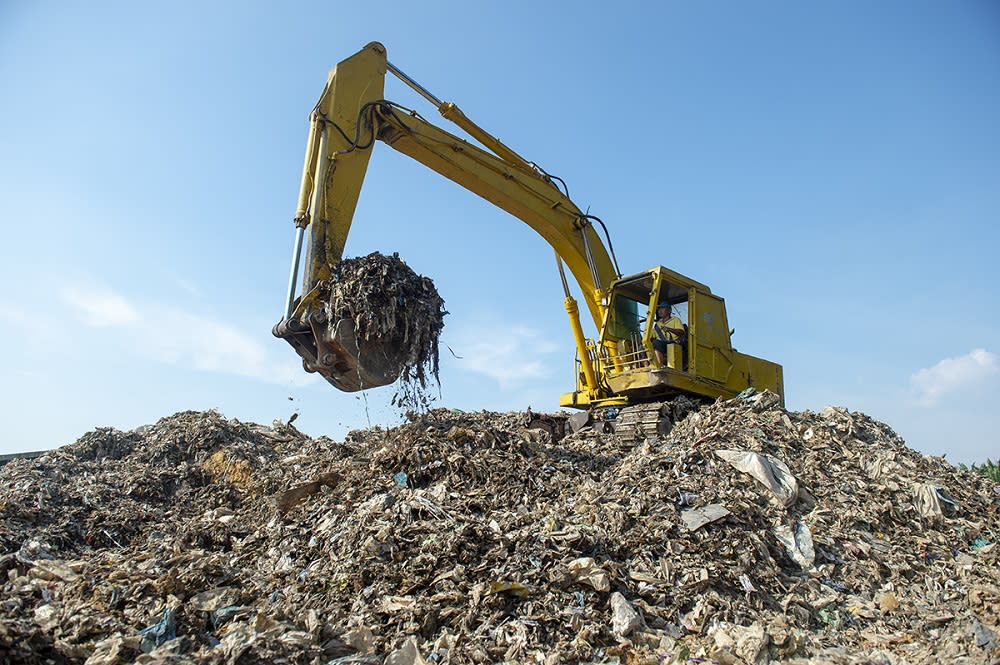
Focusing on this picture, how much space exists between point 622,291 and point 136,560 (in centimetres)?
665

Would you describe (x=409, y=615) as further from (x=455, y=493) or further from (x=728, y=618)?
(x=728, y=618)

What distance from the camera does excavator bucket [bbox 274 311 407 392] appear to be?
6180mm

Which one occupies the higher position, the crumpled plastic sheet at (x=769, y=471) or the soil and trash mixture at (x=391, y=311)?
the soil and trash mixture at (x=391, y=311)

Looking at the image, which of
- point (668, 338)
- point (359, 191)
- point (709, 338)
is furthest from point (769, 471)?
point (359, 191)

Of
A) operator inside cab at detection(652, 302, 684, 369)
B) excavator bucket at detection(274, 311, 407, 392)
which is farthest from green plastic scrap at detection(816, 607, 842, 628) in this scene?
operator inside cab at detection(652, 302, 684, 369)

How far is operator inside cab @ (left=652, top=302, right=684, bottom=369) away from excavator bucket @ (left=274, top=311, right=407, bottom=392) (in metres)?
3.97

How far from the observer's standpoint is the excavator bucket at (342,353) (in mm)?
6180

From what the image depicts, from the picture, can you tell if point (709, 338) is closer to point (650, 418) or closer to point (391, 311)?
point (650, 418)

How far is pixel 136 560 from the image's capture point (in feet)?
18.8

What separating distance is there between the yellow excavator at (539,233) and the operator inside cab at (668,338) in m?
0.02

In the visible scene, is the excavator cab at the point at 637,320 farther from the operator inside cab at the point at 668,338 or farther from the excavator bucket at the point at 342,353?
the excavator bucket at the point at 342,353

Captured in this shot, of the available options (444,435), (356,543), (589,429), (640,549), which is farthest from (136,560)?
(589,429)

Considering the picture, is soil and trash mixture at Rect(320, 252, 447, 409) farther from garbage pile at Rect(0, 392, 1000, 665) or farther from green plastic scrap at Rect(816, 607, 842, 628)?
green plastic scrap at Rect(816, 607, 842, 628)

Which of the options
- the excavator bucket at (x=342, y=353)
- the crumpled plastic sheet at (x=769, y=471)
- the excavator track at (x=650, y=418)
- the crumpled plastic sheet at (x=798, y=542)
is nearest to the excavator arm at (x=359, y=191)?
the excavator bucket at (x=342, y=353)
